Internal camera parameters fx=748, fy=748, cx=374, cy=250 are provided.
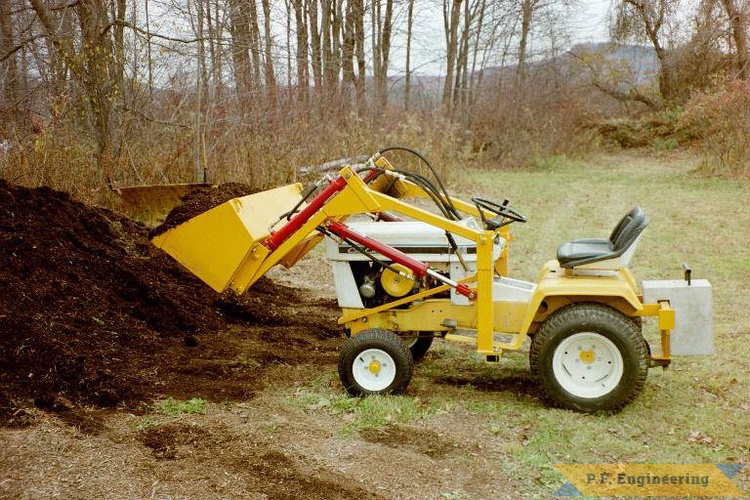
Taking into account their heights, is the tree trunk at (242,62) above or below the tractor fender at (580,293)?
above

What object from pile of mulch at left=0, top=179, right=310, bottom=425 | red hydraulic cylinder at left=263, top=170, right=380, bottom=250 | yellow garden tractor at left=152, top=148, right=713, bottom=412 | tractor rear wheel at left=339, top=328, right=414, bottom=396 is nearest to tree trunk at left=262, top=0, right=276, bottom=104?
pile of mulch at left=0, top=179, right=310, bottom=425

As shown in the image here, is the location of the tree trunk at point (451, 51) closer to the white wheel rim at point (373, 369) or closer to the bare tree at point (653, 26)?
the bare tree at point (653, 26)

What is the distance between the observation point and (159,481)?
378 cm

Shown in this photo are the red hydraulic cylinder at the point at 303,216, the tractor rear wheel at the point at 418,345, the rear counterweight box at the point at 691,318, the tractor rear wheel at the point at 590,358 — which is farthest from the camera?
the tractor rear wheel at the point at 418,345

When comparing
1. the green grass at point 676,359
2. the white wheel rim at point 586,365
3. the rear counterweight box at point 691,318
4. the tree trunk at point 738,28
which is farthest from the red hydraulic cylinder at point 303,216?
the tree trunk at point 738,28

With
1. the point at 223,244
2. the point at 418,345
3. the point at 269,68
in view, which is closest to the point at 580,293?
the point at 418,345

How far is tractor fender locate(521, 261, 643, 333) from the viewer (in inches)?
195

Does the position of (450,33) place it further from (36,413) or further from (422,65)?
(36,413)

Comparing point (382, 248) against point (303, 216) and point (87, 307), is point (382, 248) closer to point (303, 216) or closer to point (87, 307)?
point (303, 216)

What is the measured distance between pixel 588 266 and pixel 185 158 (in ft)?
22.7

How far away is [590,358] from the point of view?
16.4 ft

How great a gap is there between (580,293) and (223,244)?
2.53 meters

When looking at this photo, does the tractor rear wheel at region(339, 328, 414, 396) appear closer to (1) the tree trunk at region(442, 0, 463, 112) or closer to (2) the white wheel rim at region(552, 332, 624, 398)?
(2) the white wheel rim at region(552, 332, 624, 398)

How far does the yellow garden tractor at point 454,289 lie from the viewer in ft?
16.2
